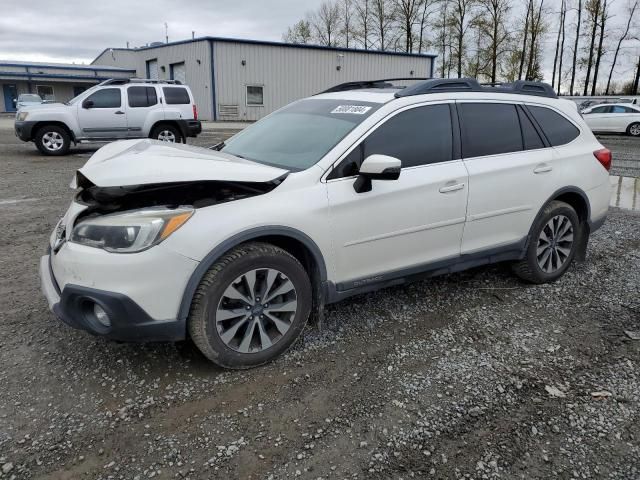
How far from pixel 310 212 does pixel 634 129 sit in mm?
24263

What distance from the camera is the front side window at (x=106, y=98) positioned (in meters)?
13.3

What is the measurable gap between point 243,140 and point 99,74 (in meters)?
46.4

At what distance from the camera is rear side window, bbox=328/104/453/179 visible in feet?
11.0

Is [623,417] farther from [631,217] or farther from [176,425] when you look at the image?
[631,217]

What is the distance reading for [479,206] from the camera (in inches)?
152

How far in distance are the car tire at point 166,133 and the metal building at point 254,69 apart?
15027 millimetres

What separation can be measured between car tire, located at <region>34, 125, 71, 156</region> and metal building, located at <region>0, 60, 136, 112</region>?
3110 centimetres

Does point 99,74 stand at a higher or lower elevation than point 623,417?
higher

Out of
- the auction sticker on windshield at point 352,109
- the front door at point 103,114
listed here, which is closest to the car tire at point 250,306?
the auction sticker on windshield at point 352,109

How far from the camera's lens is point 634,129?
22469 mm

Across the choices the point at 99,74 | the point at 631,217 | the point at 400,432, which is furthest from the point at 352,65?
the point at 400,432

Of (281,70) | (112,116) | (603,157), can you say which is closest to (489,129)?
(603,157)

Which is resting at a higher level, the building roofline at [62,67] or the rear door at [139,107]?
the building roofline at [62,67]

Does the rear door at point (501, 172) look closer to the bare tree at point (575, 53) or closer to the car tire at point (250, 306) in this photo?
the car tire at point (250, 306)
